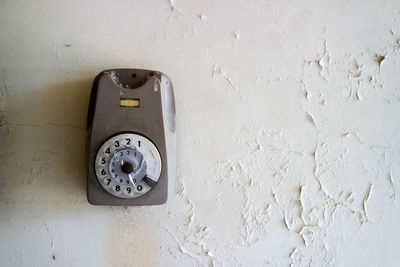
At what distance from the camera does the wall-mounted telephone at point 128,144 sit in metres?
0.47

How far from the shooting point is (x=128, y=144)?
0.47 m

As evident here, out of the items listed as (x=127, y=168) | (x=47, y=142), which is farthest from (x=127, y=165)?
(x=47, y=142)

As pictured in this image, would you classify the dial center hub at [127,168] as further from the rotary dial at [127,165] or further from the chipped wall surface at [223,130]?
the chipped wall surface at [223,130]

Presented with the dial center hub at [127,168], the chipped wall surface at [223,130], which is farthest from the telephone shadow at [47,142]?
the dial center hub at [127,168]

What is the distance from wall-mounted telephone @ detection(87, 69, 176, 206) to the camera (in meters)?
0.47

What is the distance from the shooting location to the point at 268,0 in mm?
550

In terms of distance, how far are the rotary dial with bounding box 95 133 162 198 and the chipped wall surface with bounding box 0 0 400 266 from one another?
9 cm

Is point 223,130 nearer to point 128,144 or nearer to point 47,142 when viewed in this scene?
point 128,144

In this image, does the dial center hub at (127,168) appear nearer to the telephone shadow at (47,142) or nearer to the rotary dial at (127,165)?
the rotary dial at (127,165)

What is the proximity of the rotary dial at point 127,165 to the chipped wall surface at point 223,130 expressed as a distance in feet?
0.29

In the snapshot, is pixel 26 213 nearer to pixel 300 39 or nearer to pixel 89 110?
pixel 89 110

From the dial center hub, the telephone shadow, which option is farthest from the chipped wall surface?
the dial center hub

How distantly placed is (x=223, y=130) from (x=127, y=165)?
7.8 inches

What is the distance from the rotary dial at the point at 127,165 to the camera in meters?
0.46
